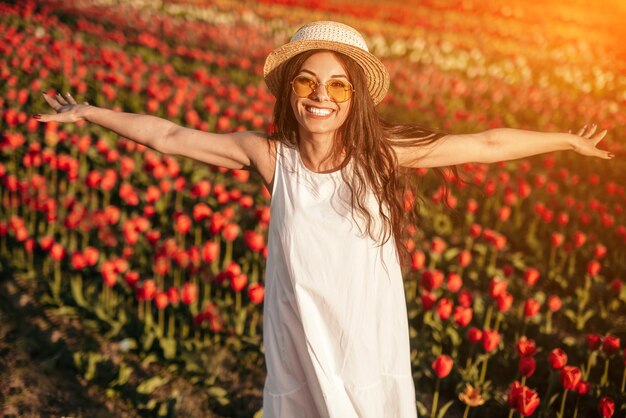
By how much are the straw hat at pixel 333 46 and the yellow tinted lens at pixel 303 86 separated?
0.33ft

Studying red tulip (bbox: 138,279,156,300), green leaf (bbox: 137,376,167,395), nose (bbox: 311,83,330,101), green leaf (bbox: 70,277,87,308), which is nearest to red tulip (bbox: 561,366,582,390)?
nose (bbox: 311,83,330,101)

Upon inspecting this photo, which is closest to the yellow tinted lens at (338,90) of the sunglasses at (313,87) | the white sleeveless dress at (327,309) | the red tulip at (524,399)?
the sunglasses at (313,87)

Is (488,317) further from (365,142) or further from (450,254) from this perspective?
(365,142)

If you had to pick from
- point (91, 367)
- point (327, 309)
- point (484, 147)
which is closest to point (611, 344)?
point (484, 147)

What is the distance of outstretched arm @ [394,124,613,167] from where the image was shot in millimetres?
2680

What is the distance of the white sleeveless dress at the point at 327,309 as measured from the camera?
249 cm

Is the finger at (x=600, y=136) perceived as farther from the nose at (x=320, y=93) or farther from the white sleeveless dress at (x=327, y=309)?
the nose at (x=320, y=93)

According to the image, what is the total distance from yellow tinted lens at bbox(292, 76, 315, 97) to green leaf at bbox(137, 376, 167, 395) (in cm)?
206

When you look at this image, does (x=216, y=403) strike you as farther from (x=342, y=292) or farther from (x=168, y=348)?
(x=342, y=292)

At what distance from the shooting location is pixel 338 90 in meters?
2.52

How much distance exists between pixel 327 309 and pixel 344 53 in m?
0.86

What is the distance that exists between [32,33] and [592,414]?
9.21 meters

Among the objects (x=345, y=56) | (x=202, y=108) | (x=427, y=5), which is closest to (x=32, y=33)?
(x=202, y=108)

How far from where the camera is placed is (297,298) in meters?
2.48
